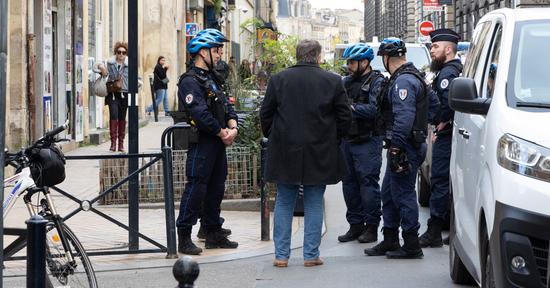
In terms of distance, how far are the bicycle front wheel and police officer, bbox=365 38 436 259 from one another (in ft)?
10.7

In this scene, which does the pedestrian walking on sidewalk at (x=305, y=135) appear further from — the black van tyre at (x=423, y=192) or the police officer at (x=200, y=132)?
the black van tyre at (x=423, y=192)

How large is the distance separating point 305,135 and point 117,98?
11873mm

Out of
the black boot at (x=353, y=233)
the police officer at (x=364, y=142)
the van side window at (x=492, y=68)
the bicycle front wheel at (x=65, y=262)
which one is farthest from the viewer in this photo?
the black boot at (x=353, y=233)

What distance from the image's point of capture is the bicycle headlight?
19.2ft

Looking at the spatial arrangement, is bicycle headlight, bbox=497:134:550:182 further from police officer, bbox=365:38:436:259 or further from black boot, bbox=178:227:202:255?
black boot, bbox=178:227:202:255

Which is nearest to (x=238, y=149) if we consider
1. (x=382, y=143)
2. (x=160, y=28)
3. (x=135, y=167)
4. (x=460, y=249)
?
(x=382, y=143)

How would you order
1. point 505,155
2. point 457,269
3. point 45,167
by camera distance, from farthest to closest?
point 457,269
point 45,167
point 505,155

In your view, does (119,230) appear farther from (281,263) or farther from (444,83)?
(444,83)

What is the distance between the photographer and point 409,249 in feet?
32.0

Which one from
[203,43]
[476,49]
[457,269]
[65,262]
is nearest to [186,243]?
[203,43]

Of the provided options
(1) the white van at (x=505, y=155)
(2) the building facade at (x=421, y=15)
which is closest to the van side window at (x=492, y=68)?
(1) the white van at (x=505, y=155)

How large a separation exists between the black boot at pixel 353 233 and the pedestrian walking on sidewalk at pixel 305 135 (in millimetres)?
1554

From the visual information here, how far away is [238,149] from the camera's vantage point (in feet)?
43.1

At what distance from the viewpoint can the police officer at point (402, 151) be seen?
9.52m
